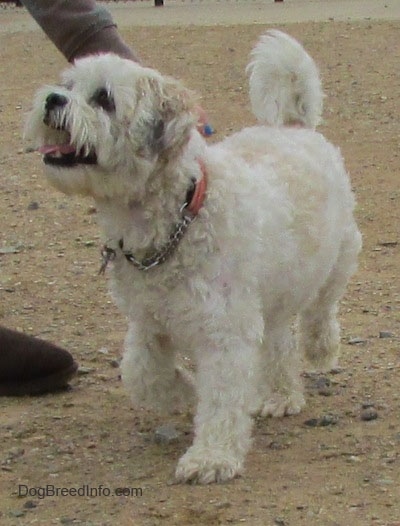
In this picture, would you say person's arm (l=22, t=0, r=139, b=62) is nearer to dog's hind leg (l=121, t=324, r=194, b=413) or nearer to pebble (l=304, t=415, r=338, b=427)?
dog's hind leg (l=121, t=324, r=194, b=413)

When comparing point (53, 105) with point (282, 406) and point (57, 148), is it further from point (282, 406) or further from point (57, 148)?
point (282, 406)

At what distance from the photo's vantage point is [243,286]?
13.4 ft

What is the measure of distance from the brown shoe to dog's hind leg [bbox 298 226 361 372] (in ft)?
3.02

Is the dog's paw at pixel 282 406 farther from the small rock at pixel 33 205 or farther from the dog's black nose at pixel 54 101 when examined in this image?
the small rock at pixel 33 205

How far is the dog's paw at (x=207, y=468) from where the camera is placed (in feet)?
13.1

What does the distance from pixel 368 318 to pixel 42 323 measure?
1411 mm

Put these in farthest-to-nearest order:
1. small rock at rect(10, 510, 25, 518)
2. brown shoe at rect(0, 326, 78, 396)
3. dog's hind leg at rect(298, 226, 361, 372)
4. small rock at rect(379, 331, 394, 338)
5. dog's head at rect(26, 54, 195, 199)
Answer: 1. small rock at rect(379, 331, 394, 338)
2. dog's hind leg at rect(298, 226, 361, 372)
3. brown shoe at rect(0, 326, 78, 396)
4. dog's head at rect(26, 54, 195, 199)
5. small rock at rect(10, 510, 25, 518)

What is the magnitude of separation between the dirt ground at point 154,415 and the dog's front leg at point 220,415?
6cm

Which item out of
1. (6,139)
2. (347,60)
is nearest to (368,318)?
(6,139)

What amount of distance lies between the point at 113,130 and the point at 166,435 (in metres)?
1.09

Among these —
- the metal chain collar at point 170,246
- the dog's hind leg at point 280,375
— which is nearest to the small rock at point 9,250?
the dog's hind leg at point 280,375

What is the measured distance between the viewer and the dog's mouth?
3.94 m

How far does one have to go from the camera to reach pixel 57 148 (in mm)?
3971

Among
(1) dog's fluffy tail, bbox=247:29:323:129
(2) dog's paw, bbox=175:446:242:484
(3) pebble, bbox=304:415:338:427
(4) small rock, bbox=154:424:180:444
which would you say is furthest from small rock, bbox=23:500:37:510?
(1) dog's fluffy tail, bbox=247:29:323:129
